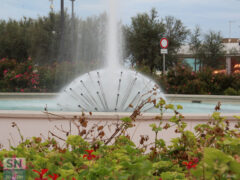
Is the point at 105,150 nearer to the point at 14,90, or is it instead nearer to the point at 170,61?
the point at 14,90

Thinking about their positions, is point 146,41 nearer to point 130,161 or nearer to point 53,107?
point 53,107

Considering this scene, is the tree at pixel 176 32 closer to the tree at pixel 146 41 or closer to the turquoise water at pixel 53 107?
the tree at pixel 146 41

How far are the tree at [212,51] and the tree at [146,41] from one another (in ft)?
22.8

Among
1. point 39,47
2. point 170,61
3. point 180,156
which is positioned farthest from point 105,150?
point 39,47

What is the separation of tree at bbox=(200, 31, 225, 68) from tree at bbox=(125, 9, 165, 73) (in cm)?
696

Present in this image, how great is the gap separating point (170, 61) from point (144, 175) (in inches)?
1177

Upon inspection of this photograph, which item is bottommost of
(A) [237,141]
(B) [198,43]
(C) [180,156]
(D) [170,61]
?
(C) [180,156]

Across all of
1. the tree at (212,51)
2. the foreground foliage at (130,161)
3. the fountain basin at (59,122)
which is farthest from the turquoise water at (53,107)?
the tree at (212,51)

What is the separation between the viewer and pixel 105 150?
2.46m

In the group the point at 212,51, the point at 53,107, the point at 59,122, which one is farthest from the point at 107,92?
the point at 212,51

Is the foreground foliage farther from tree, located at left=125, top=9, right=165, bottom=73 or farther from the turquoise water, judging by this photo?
tree, located at left=125, top=9, right=165, bottom=73

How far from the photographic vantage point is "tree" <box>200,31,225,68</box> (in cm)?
3516

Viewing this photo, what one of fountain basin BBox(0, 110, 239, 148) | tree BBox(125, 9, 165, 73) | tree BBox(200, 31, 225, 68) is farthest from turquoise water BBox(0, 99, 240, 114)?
tree BBox(200, 31, 225, 68)

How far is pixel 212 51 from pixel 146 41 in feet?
27.4
